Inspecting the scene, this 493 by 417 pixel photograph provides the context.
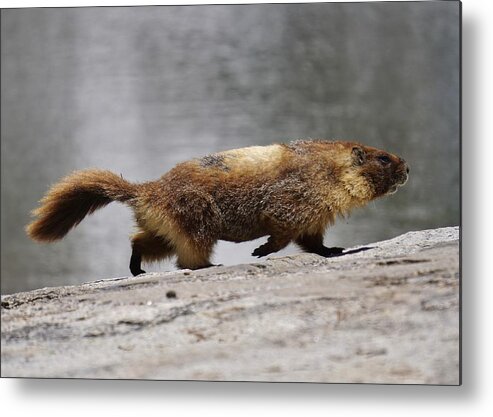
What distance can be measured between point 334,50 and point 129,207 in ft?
4.04

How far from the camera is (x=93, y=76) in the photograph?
4777mm

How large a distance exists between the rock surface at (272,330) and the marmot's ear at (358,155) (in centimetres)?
68

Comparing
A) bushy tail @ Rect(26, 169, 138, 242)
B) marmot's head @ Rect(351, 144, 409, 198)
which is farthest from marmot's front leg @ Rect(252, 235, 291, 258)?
bushy tail @ Rect(26, 169, 138, 242)

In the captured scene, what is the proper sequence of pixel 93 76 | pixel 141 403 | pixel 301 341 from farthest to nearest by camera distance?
1. pixel 93 76
2. pixel 141 403
3. pixel 301 341

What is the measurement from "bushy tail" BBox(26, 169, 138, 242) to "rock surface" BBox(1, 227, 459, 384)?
554 millimetres

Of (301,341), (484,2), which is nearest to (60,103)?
(301,341)

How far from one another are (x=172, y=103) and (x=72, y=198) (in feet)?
2.18

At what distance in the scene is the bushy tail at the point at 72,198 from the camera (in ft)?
15.6

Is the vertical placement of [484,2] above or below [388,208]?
above

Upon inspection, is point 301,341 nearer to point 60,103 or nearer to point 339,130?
point 339,130

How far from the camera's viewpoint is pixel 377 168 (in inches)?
193

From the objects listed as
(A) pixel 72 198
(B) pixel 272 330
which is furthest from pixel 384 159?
(A) pixel 72 198

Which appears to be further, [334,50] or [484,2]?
[334,50]

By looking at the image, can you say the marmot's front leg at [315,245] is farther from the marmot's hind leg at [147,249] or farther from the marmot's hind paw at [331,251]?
the marmot's hind leg at [147,249]
